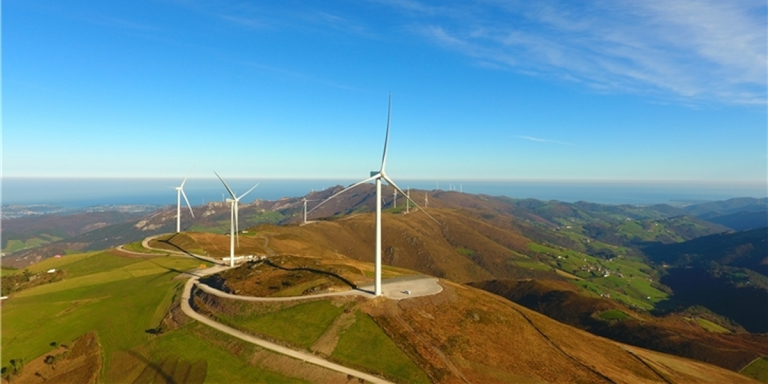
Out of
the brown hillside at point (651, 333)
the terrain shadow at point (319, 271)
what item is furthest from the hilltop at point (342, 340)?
the brown hillside at point (651, 333)

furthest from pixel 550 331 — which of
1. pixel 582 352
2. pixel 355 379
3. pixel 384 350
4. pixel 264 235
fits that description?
pixel 264 235

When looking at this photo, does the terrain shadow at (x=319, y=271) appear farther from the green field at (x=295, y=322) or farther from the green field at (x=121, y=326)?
the green field at (x=121, y=326)

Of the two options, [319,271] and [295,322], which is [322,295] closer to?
[295,322]

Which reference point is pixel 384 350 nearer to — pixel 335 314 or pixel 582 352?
pixel 335 314

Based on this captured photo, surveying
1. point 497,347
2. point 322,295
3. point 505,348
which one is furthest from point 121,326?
point 505,348

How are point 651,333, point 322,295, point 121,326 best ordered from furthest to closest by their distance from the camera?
point 651,333
point 121,326
point 322,295
